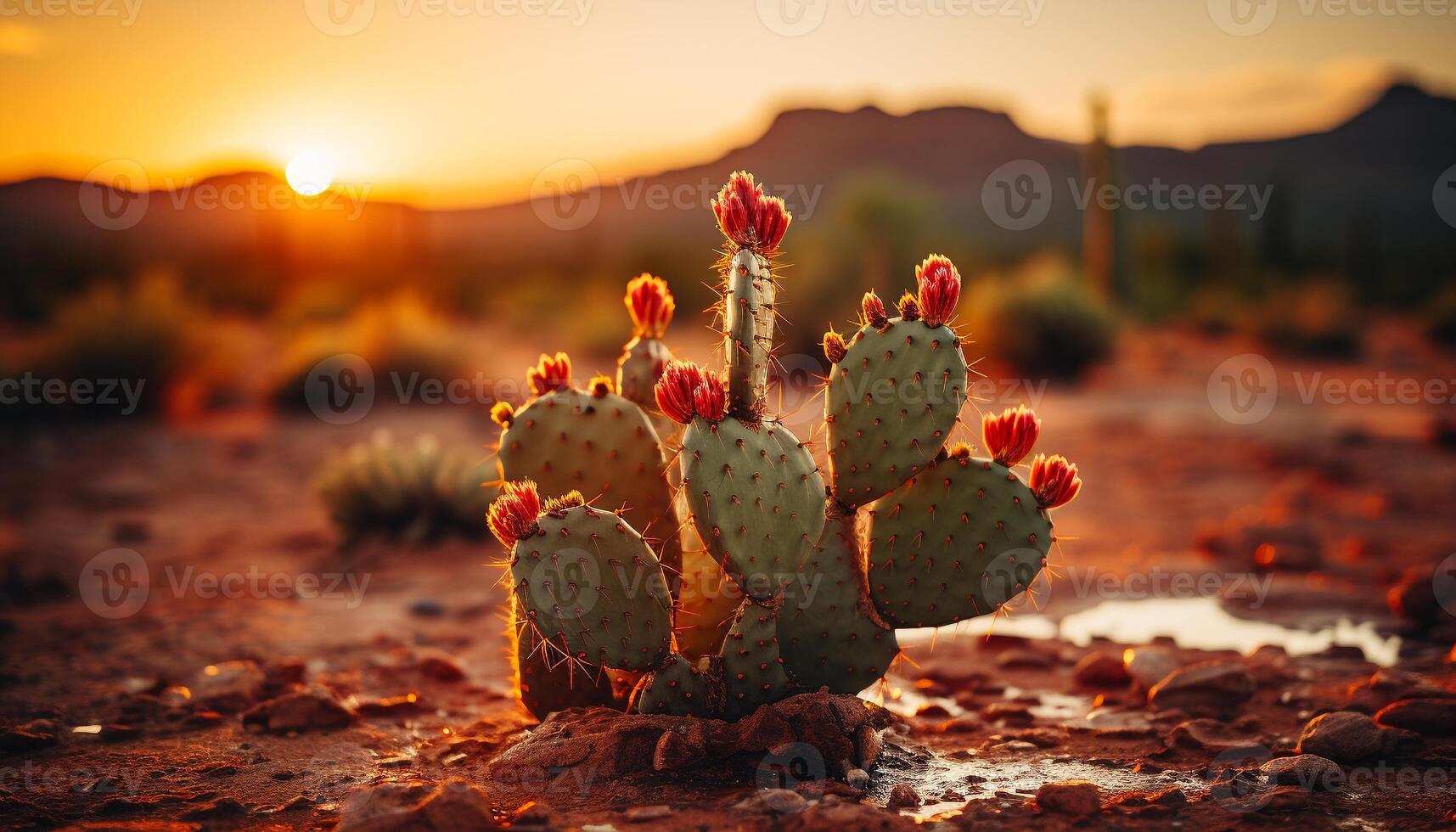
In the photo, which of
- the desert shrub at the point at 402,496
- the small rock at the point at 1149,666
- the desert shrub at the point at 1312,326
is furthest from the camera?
the desert shrub at the point at 1312,326

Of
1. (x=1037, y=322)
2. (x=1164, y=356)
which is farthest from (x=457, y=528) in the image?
(x=1164, y=356)

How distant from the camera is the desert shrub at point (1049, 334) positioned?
57.3 ft

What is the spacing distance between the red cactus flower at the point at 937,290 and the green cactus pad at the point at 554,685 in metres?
1.90

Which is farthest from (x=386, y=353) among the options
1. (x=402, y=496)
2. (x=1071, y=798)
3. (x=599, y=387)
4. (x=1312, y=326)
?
(x=1312, y=326)

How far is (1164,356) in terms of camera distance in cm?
1930

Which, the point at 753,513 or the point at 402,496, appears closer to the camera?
the point at 753,513

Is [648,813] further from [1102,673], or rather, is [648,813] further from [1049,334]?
[1049,334]

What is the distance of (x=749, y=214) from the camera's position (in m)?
3.77

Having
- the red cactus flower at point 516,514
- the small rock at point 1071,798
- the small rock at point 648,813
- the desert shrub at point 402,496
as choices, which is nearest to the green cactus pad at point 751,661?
the small rock at point 648,813

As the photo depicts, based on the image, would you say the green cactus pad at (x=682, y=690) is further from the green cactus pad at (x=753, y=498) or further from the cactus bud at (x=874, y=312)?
the cactus bud at (x=874, y=312)

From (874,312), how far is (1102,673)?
7.75 feet

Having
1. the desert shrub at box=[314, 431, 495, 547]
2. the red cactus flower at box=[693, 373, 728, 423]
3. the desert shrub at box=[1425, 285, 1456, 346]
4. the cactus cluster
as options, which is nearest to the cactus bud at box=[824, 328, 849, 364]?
the cactus cluster

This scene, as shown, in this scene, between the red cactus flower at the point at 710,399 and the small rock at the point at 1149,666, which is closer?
the red cactus flower at the point at 710,399

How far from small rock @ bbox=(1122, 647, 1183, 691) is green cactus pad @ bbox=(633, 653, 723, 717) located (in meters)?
2.27
